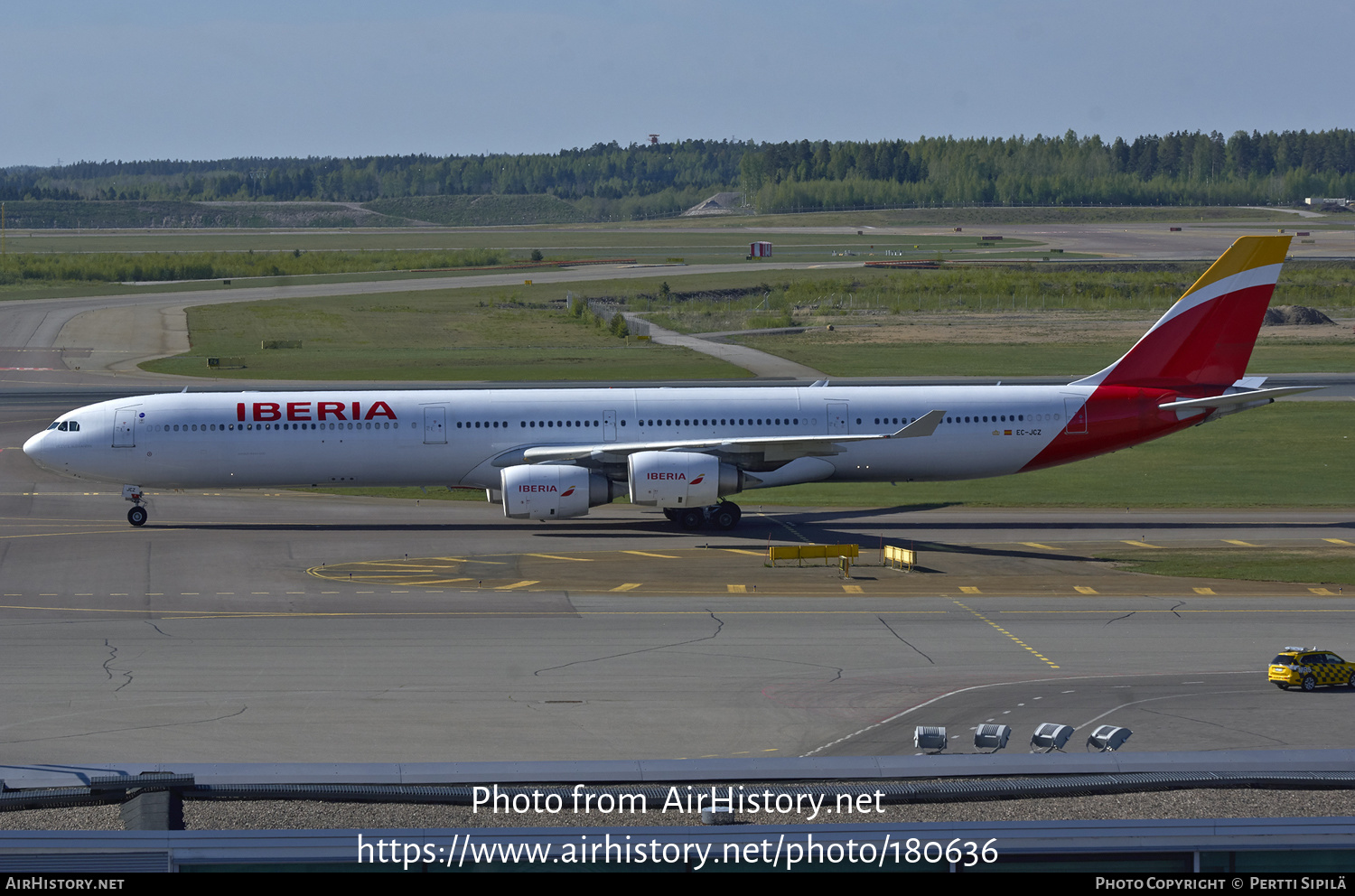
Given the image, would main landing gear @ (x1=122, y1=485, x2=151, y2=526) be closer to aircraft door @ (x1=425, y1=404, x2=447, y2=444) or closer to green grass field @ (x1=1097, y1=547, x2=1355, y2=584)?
aircraft door @ (x1=425, y1=404, x2=447, y2=444)

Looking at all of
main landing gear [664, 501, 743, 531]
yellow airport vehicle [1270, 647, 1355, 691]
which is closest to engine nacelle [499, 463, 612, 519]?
main landing gear [664, 501, 743, 531]

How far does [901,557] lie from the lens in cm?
4362

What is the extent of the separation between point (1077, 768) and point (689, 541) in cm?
3093

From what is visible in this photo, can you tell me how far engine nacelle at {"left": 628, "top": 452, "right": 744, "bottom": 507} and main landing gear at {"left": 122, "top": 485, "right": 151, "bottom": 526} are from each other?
18901 millimetres

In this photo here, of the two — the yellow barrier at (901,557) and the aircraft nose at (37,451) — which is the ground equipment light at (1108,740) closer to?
the yellow barrier at (901,557)

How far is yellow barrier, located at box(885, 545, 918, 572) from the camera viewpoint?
142 ft

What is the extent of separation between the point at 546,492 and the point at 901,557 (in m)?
13.0

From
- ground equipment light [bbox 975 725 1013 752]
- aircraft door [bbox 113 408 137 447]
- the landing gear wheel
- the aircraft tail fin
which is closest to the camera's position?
ground equipment light [bbox 975 725 1013 752]

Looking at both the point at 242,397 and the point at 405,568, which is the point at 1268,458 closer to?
the point at 405,568

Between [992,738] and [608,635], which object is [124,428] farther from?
[992,738]

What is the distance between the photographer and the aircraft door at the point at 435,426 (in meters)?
49.6

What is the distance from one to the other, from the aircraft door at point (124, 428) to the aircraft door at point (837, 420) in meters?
26.6

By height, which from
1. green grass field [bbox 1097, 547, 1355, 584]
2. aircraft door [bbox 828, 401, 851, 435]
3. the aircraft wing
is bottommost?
green grass field [bbox 1097, 547, 1355, 584]

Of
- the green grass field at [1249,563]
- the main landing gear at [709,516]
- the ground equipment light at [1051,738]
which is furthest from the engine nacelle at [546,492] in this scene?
the ground equipment light at [1051,738]
